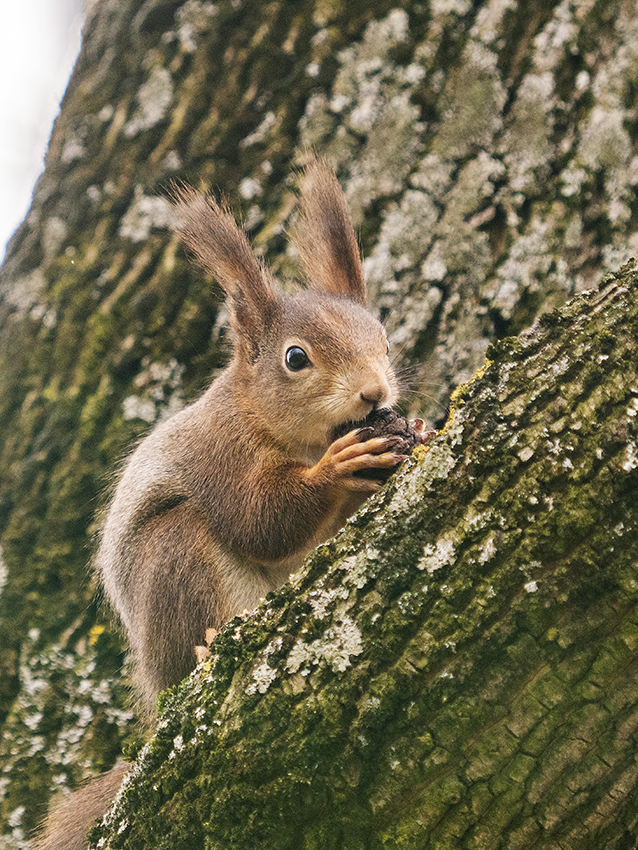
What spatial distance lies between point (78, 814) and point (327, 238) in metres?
2.38

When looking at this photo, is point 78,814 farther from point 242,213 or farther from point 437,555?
point 242,213

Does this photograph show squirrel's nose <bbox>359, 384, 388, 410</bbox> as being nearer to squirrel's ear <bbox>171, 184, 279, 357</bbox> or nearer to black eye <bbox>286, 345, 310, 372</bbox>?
black eye <bbox>286, 345, 310, 372</bbox>

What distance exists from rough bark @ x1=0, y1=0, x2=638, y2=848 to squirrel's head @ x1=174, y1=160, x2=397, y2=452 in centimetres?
33

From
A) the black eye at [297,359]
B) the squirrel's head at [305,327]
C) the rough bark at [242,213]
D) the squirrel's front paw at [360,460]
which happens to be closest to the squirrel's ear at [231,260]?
the squirrel's head at [305,327]

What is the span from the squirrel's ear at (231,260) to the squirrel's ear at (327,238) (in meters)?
0.28

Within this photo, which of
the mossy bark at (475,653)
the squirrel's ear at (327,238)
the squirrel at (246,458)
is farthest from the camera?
the squirrel's ear at (327,238)

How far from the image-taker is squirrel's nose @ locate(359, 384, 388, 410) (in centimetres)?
262

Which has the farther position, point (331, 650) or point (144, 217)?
point (144, 217)

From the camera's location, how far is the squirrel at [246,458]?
2.72 meters

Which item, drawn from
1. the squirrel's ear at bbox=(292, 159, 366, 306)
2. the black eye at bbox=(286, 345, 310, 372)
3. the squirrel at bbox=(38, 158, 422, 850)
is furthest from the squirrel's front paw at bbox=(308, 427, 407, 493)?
the squirrel's ear at bbox=(292, 159, 366, 306)

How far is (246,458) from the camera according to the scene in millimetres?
2947

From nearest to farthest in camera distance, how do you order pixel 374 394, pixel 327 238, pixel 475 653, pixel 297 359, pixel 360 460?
pixel 475 653 → pixel 360 460 → pixel 374 394 → pixel 297 359 → pixel 327 238

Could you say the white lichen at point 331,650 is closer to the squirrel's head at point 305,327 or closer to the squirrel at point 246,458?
the squirrel at point 246,458

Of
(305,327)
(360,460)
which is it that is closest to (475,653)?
(360,460)
